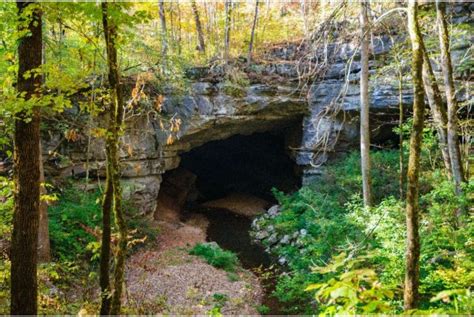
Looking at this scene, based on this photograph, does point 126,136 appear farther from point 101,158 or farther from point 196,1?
point 196,1

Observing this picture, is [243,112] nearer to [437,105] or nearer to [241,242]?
[241,242]

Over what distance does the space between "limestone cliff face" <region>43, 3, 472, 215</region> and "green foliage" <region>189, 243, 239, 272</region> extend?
118 inches

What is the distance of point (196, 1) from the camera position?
1709cm

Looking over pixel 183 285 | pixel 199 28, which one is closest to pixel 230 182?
pixel 199 28

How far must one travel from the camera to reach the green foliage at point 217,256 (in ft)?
34.4

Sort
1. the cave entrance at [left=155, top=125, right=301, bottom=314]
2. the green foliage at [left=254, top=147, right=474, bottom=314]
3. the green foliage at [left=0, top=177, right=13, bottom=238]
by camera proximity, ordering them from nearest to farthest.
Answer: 1. the green foliage at [left=254, top=147, right=474, bottom=314]
2. the green foliage at [left=0, top=177, right=13, bottom=238]
3. the cave entrance at [left=155, top=125, right=301, bottom=314]

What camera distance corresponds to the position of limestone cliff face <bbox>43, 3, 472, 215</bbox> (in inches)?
492

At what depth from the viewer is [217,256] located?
10.7 meters

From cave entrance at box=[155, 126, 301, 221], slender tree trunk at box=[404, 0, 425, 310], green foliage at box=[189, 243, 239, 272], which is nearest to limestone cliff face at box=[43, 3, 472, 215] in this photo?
cave entrance at box=[155, 126, 301, 221]

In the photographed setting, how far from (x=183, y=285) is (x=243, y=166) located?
1280 centimetres

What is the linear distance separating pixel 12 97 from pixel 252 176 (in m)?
17.3

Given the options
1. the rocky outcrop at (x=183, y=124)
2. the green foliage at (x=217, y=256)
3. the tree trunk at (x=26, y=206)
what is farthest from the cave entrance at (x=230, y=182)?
the tree trunk at (x=26, y=206)

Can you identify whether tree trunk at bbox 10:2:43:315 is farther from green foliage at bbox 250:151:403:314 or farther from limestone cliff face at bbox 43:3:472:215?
limestone cliff face at bbox 43:3:472:215

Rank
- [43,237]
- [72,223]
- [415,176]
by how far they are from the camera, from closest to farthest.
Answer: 1. [415,176]
2. [43,237]
3. [72,223]
